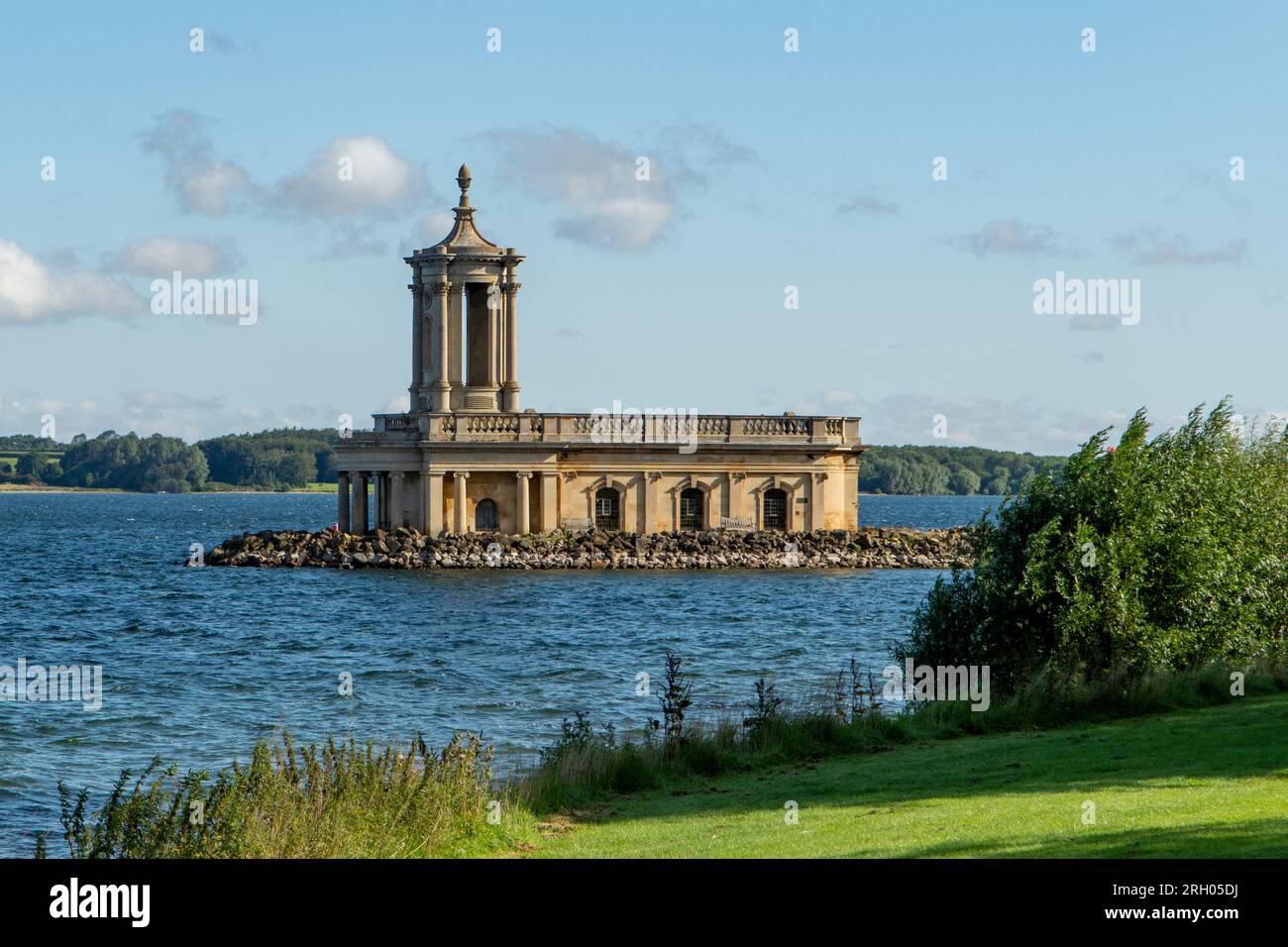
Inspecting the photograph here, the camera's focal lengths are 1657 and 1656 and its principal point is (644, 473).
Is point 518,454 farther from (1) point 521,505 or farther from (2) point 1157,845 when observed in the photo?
(2) point 1157,845

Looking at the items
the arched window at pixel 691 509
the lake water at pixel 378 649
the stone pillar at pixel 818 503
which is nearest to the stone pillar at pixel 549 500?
the lake water at pixel 378 649

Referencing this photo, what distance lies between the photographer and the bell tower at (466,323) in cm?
7012

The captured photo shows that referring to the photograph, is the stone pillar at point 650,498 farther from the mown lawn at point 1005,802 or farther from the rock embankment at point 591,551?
Answer: the mown lawn at point 1005,802

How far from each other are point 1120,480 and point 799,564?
4088cm

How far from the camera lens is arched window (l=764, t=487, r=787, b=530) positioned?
70625 mm

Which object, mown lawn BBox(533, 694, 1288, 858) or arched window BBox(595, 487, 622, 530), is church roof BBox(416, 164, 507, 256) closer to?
arched window BBox(595, 487, 622, 530)

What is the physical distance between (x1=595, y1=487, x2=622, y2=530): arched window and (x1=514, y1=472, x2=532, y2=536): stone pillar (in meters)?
3.19

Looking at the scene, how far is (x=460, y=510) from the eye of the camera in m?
67.8

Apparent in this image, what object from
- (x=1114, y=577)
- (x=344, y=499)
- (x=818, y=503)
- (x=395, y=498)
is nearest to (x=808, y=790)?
(x=1114, y=577)

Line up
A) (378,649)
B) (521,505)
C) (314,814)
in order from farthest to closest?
(521,505) → (378,649) → (314,814)

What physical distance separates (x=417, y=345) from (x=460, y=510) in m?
8.17

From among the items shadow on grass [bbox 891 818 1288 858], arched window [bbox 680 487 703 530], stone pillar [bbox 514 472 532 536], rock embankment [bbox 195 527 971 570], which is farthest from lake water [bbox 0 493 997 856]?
shadow on grass [bbox 891 818 1288 858]

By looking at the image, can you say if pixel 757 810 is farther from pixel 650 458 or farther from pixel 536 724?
pixel 650 458

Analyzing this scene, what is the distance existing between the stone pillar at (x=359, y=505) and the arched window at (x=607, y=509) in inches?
388
